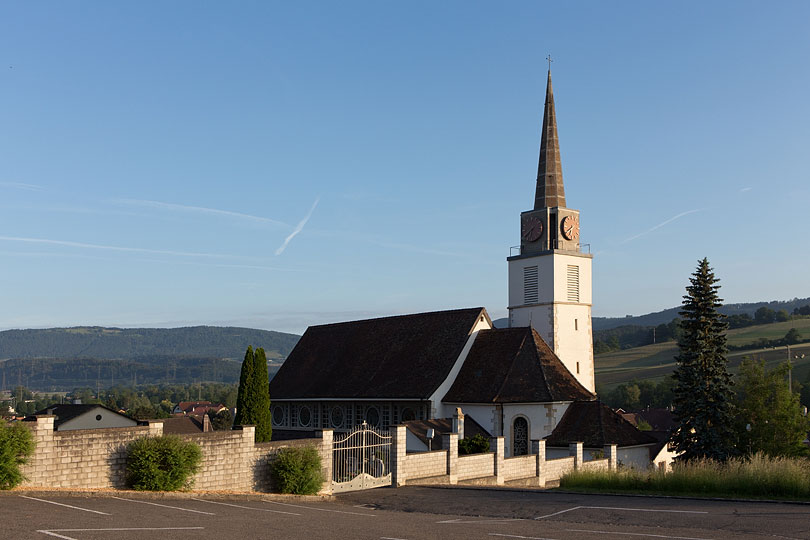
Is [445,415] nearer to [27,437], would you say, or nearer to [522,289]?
[522,289]

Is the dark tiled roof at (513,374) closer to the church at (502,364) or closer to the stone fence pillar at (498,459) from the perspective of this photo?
the church at (502,364)

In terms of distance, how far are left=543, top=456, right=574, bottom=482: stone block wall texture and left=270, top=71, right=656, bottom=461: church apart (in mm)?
4237

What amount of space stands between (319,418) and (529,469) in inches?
852

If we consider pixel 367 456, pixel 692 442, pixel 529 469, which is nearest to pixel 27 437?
pixel 367 456

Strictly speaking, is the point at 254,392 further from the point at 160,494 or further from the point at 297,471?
the point at 160,494

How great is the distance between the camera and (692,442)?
4056cm

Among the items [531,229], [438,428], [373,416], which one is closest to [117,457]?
[438,428]

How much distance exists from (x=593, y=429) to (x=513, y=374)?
17.9 feet

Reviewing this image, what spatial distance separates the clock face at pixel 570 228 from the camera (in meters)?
48.9

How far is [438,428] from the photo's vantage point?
1473 inches

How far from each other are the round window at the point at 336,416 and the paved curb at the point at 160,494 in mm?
25600

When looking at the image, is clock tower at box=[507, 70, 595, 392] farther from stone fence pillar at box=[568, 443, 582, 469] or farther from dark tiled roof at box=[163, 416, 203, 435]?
dark tiled roof at box=[163, 416, 203, 435]

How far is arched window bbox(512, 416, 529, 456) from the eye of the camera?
3919 cm

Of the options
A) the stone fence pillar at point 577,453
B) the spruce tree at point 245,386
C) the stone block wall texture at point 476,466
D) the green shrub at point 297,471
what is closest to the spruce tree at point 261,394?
the spruce tree at point 245,386
